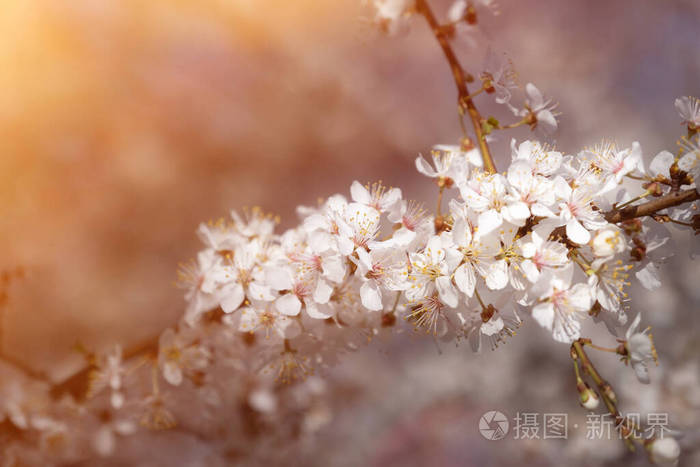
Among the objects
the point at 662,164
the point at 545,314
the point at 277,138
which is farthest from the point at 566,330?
the point at 277,138

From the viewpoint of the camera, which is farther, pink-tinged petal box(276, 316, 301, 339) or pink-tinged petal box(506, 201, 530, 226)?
pink-tinged petal box(276, 316, 301, 339)

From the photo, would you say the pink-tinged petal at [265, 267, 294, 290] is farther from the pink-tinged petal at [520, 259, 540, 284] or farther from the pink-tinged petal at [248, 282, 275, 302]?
the pink-tinged petal at [520, 259, 540, 284]

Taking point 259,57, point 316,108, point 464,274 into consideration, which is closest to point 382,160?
point 316,108

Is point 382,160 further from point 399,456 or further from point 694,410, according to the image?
point 694,410

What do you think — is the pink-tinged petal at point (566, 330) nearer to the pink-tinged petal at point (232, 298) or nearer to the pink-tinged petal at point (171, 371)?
the pink-tinged petal at point (232, 298)

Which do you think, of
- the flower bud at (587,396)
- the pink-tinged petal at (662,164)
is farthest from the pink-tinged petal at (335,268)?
the pink-tinged petal at (662,164)

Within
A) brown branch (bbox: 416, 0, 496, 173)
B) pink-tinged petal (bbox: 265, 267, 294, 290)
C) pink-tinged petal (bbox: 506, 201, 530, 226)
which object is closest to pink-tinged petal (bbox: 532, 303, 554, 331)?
pink-tinged petal (bbox: 506, 201, 530, 226)

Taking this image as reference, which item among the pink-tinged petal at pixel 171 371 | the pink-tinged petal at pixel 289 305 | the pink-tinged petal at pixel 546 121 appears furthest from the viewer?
the pink-tinged petal at pixel 171 371
